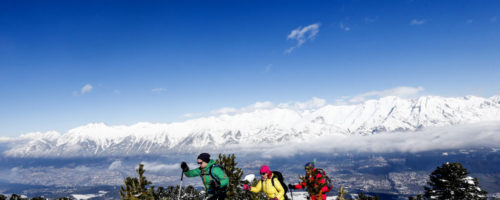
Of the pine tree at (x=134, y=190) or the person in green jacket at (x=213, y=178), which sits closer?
the person in green jacket at (x=213, y=178)

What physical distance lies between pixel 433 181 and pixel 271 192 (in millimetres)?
28838

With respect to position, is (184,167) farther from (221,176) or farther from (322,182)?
(322,182)

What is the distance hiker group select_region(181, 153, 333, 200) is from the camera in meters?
8.42

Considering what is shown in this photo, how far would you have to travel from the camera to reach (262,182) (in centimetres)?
955

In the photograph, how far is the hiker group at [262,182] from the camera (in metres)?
8.42

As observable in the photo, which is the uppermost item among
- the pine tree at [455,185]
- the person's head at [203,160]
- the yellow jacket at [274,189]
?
the person's head at [203,160]

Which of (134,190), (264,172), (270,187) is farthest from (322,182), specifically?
(134,190)

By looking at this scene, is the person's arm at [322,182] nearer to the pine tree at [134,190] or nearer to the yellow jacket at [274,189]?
the yellow jacket at [274,189]

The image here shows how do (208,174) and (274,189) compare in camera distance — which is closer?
(208,174)

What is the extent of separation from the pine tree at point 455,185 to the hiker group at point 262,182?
23.5 meters

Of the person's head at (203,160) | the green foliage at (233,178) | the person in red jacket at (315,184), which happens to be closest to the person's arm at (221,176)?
the person's head at (203,160)

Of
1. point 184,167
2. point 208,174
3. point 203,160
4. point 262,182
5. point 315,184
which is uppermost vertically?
point 203,160

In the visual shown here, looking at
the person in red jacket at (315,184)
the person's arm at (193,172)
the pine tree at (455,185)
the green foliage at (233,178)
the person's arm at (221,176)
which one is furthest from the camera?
the pine tree at (455,185)

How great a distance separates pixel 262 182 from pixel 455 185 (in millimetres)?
27565
